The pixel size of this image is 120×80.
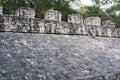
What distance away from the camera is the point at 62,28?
8883 millimetres

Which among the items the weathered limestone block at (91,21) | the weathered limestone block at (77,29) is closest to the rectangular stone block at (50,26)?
the weathered limestone block at (77,29)

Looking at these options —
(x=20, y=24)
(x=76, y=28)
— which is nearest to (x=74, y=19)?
(x=76, y=28)

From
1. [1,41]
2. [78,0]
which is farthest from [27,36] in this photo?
[78,0]

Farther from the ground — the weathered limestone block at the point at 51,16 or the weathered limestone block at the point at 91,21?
the weathered limestone block at the point at 51,16

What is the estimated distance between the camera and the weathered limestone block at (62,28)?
8734 mm

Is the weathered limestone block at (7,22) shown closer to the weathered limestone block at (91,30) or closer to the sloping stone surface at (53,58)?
the sloping stone surface at (53,58)

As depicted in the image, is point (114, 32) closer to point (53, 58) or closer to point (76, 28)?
point (76, 28)

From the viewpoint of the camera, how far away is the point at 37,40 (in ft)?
25.0

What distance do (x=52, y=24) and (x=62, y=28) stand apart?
0.53 metres

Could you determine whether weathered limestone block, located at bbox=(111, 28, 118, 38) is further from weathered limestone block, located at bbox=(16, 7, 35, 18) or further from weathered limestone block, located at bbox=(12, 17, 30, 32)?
weathered limestone block, located at bbox=(12, 17, 30, 32)

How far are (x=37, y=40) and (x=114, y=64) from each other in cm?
246

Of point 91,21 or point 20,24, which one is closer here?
point 20,24

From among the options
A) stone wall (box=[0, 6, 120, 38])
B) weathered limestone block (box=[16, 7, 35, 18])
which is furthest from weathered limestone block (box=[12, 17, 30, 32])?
weathered limestone block (box=[16, 7, 35, 18])

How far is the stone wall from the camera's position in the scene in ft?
24.1
